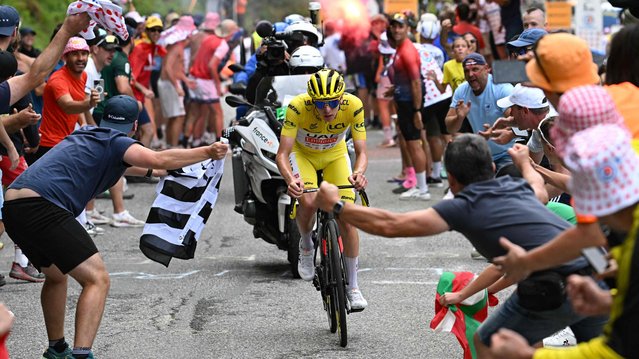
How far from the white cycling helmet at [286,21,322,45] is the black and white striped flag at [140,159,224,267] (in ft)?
14.7

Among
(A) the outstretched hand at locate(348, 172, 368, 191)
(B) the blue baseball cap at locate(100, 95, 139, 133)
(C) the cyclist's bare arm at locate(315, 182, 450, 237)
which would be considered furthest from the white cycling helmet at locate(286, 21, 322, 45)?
(C) the cyclist's bare arm at locate(315, 182, 450, 237)

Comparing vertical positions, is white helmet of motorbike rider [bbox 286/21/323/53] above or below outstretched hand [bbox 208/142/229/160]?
below

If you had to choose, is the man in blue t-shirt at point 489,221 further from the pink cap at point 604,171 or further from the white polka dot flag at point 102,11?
the white polka dot flag at point 102,11

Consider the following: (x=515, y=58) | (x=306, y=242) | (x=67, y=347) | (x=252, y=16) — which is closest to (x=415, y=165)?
(x=515, y=58)

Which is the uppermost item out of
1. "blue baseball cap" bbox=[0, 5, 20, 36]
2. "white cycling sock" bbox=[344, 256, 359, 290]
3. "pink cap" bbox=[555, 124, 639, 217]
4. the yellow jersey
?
"pink cap" bbox=[555, 124, 639, 217]

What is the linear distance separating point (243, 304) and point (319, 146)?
51.8 inches

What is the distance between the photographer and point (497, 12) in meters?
17.2

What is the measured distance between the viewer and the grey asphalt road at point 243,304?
7.71 m

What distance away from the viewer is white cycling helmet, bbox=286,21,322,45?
12562 mm

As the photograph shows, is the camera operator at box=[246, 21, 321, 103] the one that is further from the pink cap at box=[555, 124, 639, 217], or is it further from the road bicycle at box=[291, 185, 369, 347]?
the pink cap at box=[555, 124, 639, 217]

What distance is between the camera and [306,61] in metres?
10.9

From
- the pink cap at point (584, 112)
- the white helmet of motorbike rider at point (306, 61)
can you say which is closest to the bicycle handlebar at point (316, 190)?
the white helmet of motorbike rider at point (306, 61)

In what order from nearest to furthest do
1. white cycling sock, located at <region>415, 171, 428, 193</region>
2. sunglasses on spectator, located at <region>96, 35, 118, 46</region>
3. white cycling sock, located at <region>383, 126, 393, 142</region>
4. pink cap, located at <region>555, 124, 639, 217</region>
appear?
pink cap, located at <region>555, 124, 639, 217</region>
sunglasses on spectator, located at <region>96, 35, 118, 46</region>
white cycling sock, located at <region>415, 171, 428, 193</region>
white cycling sock, located at <region>383, 126, 393, 142</region>

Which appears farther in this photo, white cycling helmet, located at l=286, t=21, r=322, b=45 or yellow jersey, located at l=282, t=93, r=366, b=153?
white cycling helmet, located at l=286, t=21, r=322, b=45
